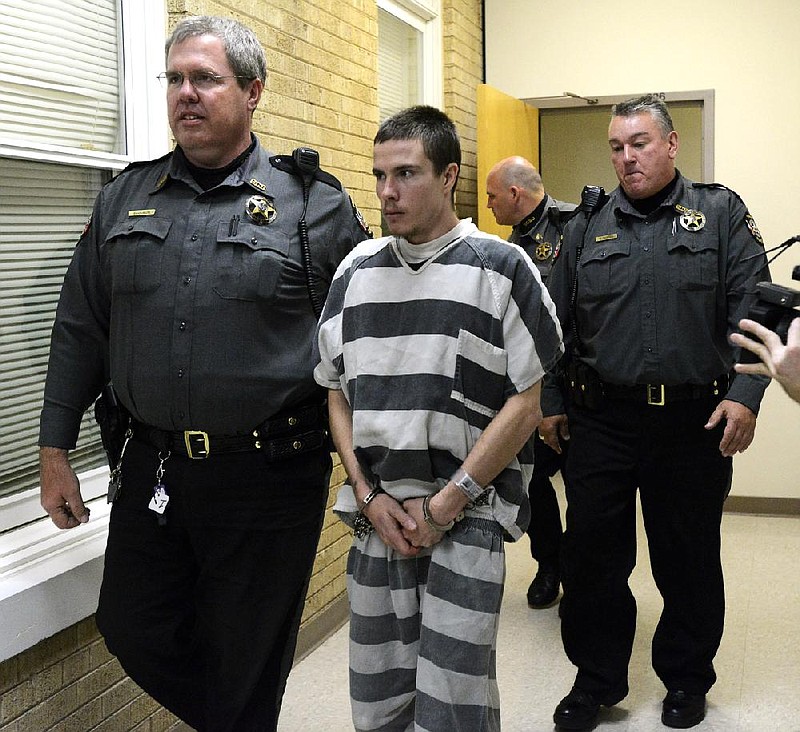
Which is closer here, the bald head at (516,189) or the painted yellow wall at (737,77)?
the bald head at (516,189)

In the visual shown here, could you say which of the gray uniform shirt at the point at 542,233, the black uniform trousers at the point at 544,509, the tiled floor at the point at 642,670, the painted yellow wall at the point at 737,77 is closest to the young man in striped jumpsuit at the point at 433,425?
the tiled floor at the point at 642,670

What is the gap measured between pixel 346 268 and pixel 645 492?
4.24 feet

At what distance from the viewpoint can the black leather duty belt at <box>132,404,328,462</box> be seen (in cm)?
217

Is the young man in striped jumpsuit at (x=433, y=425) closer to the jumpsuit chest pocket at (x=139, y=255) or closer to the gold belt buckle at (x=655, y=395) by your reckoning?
the jumpsuit chest pocket at (x=139, y=255)

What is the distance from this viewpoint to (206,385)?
2.14 metres

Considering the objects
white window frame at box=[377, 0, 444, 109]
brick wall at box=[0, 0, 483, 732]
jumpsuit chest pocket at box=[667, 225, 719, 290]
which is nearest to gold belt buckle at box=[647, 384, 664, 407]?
jumpsuit chest pocket at box=[667, 225, 719, 290]

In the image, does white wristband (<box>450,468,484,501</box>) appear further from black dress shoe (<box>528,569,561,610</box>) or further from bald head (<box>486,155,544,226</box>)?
bald head (<box>486,155,544,226</box>)

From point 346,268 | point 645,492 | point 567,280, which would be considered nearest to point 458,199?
point 567,280

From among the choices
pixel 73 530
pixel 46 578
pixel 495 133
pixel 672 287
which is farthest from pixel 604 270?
pixel 495 133

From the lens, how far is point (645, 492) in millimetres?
2941

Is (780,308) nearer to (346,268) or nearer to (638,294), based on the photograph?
(346,268)

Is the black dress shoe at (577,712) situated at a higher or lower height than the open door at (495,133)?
lower

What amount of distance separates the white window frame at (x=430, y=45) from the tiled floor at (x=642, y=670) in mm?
2458

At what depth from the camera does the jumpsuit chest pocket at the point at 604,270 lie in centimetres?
292
